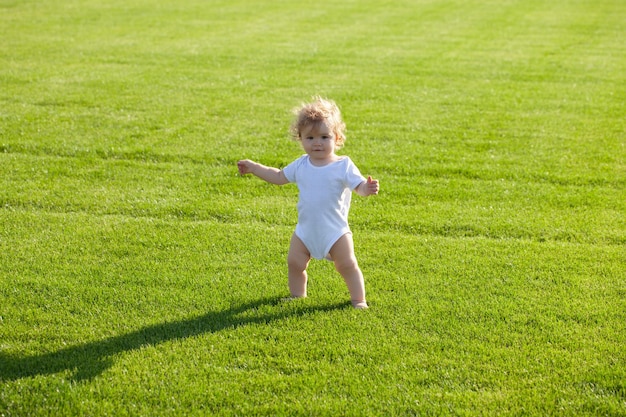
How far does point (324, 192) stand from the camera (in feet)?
15.6

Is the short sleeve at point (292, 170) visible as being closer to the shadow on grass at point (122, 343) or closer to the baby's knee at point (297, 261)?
the baby's knee at point (297, 261)

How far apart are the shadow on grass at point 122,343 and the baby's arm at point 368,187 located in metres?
0.80

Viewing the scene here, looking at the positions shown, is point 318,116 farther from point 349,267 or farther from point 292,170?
point 349,267

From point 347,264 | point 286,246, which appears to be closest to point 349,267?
point 347,264

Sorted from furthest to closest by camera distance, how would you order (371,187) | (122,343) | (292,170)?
(292,170) < (371,187) < (122,343)

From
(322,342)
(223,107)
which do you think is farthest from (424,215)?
(223,107)

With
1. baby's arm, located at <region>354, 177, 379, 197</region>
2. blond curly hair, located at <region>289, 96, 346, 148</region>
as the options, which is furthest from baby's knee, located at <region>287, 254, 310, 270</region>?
blond curly hair, located at <region>289, 96, 346, 148</region>

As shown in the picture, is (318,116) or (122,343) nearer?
(122,343)

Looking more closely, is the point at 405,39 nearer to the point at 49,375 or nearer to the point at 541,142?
the point at 541,142

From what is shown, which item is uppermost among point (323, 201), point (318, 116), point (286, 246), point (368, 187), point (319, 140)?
point (318, 116)

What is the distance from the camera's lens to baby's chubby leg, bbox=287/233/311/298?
4891mm

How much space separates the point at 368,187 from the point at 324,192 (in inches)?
12.8

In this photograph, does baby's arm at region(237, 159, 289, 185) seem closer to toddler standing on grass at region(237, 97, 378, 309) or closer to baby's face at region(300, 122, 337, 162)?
toddler standing on grass at region(237, 97, 378, 309)

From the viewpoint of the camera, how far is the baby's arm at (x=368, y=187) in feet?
14.9
